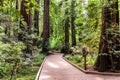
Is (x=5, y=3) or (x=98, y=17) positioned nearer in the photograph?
(x=5, y=3)

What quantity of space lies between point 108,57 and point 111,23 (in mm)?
1761

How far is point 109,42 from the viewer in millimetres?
12000

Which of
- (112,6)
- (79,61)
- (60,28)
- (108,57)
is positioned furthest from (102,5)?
(60,28)

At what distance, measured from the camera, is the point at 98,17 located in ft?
A: 50.1

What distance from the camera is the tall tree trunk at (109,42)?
39.3 ft

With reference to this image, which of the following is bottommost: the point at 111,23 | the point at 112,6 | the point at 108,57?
the point at 108,57

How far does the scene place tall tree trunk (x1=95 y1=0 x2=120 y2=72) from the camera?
39.3 ft

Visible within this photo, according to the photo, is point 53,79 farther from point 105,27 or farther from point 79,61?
point 79,61

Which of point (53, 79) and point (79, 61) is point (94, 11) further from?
point (53, 79)

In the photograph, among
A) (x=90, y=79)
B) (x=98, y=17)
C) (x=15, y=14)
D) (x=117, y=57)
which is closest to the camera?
(x=15, y=14)

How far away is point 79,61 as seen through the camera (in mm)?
17594

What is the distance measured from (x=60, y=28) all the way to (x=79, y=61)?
1814 centimetres

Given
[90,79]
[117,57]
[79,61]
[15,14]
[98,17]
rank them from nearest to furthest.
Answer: [15,14] → [90,79] → [117,57] → [98,17] → [79,61]

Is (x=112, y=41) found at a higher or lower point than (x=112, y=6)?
lower
